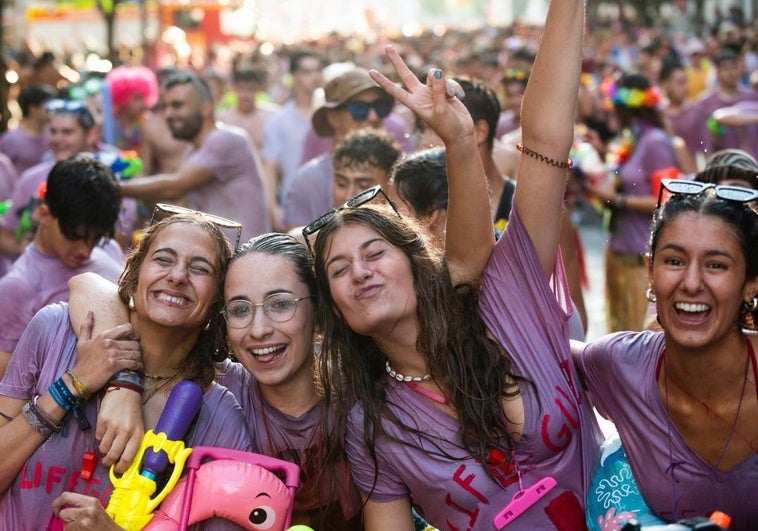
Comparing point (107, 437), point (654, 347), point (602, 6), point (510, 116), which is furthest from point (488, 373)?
point (602, 6)

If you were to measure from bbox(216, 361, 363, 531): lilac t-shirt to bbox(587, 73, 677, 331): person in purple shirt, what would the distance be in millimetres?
4409

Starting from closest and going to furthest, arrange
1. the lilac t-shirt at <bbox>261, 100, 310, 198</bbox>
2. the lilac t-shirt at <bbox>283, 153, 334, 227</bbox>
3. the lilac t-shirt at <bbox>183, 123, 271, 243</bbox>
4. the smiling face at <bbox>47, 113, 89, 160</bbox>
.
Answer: the lilac t-shirt at <bbox>283, 153, 334, 227</bbox> < the lilac t-shirt at <bbox>183, 123, 271, 243</bbox> < the smiling face at <bbox>47, 113, 89, 160</bbox> < the lilac t-shirt at <bbox>261, 100, 310, 198</bbox>

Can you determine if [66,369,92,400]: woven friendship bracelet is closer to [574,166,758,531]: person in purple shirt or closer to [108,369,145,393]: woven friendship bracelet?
[108,369,145,393]: woven friendship bracelet

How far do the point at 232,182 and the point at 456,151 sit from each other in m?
3.84

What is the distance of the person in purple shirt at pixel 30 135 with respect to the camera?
8.88 metres

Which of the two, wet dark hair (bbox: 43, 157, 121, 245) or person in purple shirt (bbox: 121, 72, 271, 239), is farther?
person in purple shirt (bbox: 121, 72, 271, 239)

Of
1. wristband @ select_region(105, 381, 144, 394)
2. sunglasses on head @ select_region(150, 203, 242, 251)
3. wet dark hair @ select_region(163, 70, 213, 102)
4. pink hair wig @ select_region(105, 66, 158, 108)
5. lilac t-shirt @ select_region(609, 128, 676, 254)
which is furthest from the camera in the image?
pink hair wig @ select_region(105, 66, 158, 108)

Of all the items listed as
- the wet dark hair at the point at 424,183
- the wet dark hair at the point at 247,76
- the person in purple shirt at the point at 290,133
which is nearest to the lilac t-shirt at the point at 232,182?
the person in purple shirt at the point at 290,133

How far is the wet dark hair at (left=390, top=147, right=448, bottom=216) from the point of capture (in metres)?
4.21

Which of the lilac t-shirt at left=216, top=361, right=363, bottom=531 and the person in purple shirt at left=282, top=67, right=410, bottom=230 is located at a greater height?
the person in purple shirt at left=282, top=67, right=410, bottom=230

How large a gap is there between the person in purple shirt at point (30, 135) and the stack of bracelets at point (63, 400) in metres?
5.98

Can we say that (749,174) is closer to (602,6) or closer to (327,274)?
(327,274)

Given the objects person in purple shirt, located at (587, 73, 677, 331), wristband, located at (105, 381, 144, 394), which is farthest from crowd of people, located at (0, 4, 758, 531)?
person in purple shirt, located at (587, 73, 677, 331)

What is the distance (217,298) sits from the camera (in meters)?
3.53
